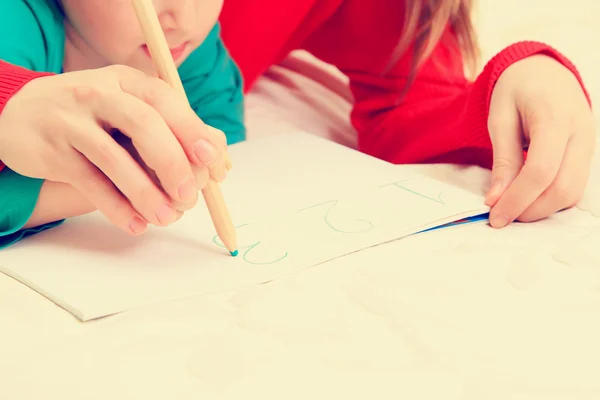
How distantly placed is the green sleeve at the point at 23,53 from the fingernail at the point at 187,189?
0.09 metres

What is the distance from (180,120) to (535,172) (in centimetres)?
22

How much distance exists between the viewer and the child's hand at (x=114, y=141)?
0.85ft

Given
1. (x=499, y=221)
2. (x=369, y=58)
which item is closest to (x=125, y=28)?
(x=499, y=221)

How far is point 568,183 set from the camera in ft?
1.21

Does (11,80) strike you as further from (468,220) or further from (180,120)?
(468,220)

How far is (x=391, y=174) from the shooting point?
1.31 ft

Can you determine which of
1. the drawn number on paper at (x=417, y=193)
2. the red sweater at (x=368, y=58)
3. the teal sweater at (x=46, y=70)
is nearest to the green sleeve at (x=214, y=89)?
the teal sweater at (x=46, y=70)

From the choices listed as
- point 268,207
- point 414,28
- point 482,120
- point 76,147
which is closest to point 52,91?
point 76,147

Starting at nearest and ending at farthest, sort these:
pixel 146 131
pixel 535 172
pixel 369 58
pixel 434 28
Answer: pixel 146 131 < pixel 535 172 < pixel 434 28 < pixel 369 58

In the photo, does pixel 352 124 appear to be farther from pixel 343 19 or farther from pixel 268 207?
pixel 268 207

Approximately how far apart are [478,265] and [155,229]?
0.17 metres

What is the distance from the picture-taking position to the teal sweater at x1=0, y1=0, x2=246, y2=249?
1.00 feet

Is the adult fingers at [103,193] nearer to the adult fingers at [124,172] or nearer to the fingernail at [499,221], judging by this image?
the adult fingers at [124,172]

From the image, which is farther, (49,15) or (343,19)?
(343,19)
